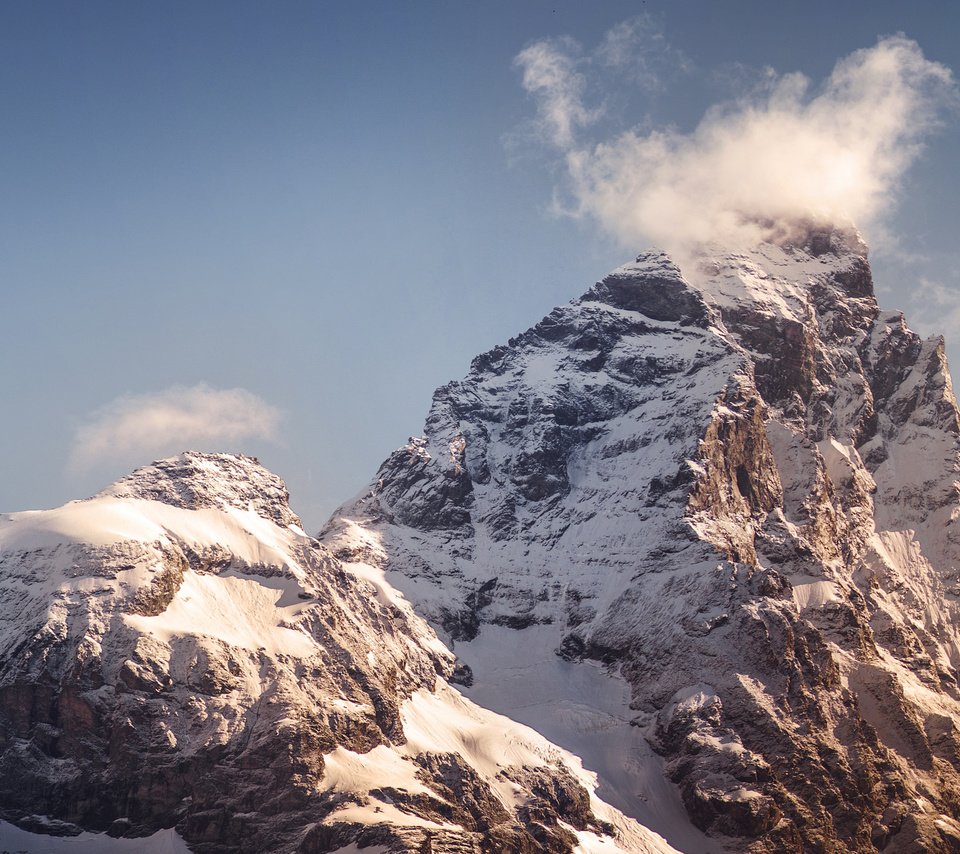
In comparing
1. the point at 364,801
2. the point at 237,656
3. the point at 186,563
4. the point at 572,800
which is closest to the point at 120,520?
the point at 186,563

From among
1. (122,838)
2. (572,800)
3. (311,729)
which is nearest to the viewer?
(122,838)

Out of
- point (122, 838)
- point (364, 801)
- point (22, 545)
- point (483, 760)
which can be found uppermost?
point (22, 545)

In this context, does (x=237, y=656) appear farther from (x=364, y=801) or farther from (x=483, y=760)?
(x=483, y=760)

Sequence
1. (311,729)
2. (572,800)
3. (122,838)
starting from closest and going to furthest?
1. (122,838)
2. (311,729)
3. (572,800)

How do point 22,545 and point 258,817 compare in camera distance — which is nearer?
point 258,817

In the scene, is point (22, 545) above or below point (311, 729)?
above

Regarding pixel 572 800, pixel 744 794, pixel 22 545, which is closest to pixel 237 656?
pixel 22 545
